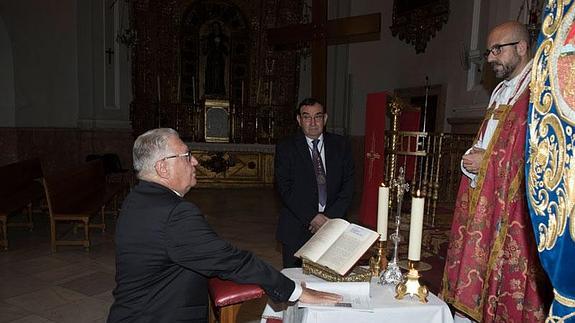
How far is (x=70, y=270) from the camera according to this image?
182 inches

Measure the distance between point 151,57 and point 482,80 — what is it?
7770 millimetres

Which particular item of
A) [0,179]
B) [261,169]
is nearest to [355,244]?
[0,179]

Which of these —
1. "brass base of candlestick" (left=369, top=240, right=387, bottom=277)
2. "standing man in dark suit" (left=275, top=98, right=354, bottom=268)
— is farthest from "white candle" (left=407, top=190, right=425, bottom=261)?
"standing man in dark suit" (left=275, top=98, right=354, bottom=268)

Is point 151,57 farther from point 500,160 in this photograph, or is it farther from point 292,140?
point 500,160

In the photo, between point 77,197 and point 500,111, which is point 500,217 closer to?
point 500,111

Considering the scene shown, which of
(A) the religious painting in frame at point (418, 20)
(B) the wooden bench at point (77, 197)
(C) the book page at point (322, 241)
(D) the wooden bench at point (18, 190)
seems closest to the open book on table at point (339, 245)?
(C) the book page at point (322, 241)

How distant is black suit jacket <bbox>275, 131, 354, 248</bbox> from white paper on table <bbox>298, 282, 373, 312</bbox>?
1276 millimetres

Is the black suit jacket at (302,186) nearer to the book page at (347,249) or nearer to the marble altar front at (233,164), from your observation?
the book page at (347,249)

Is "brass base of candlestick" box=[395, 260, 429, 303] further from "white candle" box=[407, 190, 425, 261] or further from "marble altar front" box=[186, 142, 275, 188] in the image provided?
"marble altar front" box=[186, 142, 275, 188]

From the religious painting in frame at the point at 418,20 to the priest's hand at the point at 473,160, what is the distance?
6.31 m

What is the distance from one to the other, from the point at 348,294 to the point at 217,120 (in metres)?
9.65

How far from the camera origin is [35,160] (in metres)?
7.00

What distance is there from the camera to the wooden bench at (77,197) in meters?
5.12

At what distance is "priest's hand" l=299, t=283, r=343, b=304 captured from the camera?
5.84ft
